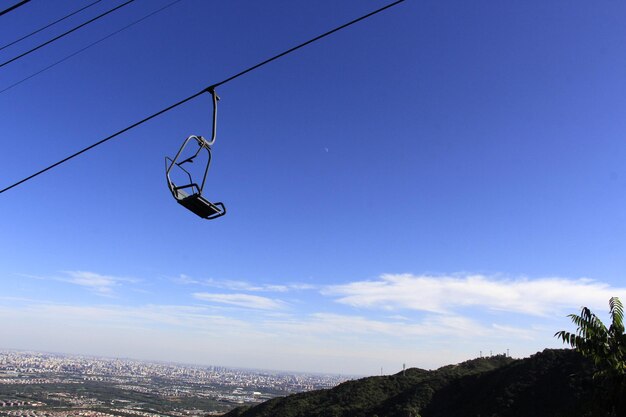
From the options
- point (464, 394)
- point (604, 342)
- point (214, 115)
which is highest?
point (214, 115)

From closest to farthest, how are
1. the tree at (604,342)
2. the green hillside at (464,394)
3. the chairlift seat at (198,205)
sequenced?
the chairlift seat at (198,205), the tree at (604,342), the green hillside at (464,394)

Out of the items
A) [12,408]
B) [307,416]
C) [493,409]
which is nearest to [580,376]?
[493,409]

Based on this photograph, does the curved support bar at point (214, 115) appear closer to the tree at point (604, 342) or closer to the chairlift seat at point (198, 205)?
the chairlift seat at point (198, 205)

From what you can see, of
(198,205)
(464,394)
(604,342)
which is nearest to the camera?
(198,205)

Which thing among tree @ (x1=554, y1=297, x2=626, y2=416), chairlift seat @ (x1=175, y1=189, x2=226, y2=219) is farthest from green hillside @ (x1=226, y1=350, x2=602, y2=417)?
chairlift seat @ (x1=175, y1=189, x2=226, y2=219)

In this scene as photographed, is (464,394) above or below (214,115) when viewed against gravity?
below

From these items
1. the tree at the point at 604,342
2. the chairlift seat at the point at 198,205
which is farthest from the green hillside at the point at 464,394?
the chairlift seat at the point at 198,205

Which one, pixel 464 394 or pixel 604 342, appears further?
pixel 464 394

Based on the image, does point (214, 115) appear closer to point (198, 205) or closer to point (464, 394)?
point (198, 205)

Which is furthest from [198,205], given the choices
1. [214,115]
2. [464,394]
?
[464,394]

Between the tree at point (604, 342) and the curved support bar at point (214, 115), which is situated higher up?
the curved support bar at point (214, 115)
